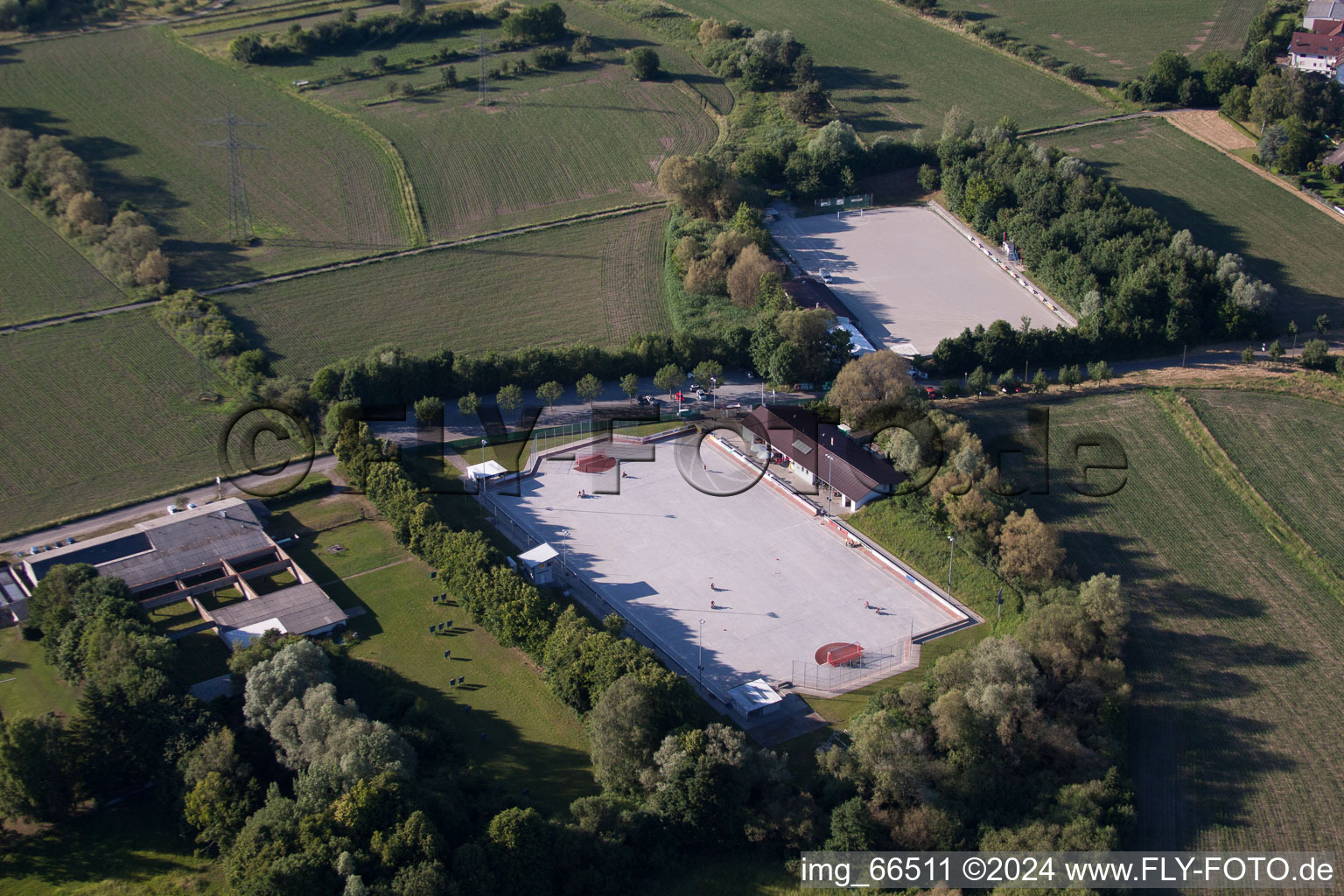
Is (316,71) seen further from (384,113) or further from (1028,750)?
(1028,750)

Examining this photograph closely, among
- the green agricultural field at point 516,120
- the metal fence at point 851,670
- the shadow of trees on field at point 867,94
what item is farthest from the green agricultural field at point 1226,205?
the metal fence at point 851,670

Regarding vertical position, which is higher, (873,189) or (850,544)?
(873,189)

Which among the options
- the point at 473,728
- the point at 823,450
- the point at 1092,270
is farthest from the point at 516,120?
the point at 473,728

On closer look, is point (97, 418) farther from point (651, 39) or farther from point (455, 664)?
point (651, 39)

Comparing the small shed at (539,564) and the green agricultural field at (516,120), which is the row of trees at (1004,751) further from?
the green agricultural field at (516,120)

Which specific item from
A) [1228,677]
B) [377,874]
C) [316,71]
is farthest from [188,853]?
[316,71]
